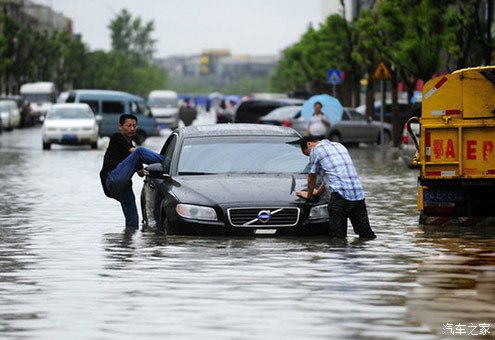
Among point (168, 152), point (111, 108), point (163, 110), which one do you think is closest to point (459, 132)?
point (168, 152)

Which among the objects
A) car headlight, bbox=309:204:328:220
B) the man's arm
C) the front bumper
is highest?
the man's arm

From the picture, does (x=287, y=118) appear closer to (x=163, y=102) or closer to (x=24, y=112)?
(x=163, y=102)

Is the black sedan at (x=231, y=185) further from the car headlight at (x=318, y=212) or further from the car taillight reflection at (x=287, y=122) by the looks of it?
the car taillight reflection at (x=287, y=122)

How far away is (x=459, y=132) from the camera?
65.8 feet

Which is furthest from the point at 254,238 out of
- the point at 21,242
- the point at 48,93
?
the point at 48,93

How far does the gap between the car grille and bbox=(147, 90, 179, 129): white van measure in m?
64.3

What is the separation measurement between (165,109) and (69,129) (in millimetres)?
31681

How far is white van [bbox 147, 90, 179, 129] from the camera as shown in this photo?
8438 cm

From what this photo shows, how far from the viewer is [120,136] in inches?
785

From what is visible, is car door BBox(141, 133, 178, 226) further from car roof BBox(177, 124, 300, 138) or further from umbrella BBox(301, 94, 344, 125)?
umbrella BBox(301, 94, 344, 125)

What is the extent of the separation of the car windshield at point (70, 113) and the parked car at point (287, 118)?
20.5 ft

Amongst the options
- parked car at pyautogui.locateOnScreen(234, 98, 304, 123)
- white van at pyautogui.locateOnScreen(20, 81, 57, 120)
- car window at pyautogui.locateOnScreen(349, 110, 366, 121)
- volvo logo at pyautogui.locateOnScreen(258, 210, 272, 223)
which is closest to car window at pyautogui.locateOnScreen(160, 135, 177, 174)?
volvo logo at pyautogui.locateOnScreen(258, 210, 272, 223)

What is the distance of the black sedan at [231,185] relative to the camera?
17.4 metres

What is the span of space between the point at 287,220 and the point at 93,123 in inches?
1466
